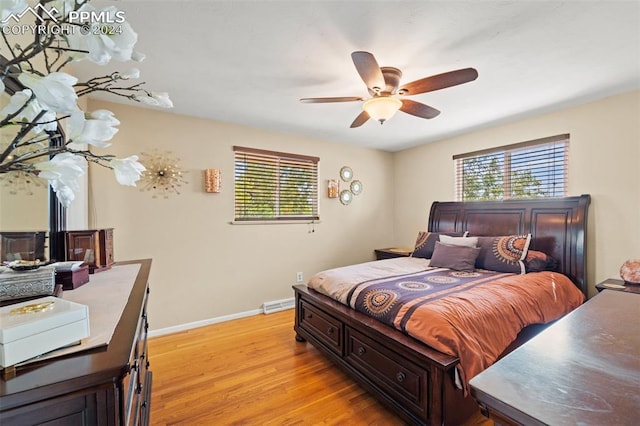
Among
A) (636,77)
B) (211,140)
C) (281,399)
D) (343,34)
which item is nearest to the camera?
(343,34)

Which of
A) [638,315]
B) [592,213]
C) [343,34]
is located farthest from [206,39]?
[592,213]

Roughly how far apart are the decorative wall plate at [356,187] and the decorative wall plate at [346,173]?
0.11 metres

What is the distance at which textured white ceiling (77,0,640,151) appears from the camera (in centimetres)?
154

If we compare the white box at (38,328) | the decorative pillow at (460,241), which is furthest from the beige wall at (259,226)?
the white box at (38,328)

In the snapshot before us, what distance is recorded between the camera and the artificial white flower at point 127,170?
0.62 metres

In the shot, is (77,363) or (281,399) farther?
(281,399)

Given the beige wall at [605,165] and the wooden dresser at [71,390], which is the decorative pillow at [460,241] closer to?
the beige wall at [605,165]

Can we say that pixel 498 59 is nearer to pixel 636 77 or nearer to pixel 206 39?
pixel 636 77

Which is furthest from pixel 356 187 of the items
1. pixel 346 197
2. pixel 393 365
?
pixel 393 365

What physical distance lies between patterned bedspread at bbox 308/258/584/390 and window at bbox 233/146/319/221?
4.51 ft

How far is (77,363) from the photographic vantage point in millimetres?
657

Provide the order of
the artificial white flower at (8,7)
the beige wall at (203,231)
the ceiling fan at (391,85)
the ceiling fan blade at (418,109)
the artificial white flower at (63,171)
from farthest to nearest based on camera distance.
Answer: the beige wall at (203,231), the ceiling fan blade at (418,109), the ceiling fan at (391,85), the artificial white flower at (63,171), the artificial white flower at (8,7)

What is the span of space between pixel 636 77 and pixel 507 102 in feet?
2.94

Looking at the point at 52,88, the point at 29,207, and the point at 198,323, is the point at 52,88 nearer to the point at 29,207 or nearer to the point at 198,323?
the point at 29,207
